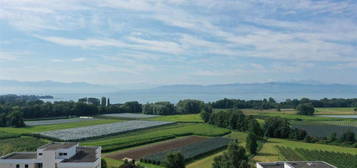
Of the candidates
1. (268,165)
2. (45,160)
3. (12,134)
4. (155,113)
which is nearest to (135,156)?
(45,160)

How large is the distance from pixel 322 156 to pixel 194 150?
12.8 meters

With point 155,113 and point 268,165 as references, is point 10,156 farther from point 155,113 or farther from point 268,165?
point 155,113

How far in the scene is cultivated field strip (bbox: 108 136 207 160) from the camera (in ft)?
94.2

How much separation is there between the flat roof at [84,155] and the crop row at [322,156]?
17896mm

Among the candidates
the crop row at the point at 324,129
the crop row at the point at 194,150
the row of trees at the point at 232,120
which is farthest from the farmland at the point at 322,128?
the crop row at the point at 194,150

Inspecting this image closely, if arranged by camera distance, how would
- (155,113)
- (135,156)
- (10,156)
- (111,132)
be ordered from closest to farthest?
(10,156) → (135,156) → (111,132) → (155,113)

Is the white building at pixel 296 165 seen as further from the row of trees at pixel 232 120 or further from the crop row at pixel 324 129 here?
the crop row at pixel 324 129

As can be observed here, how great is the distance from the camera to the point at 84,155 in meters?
18.9

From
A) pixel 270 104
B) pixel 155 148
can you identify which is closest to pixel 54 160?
pixel 155 148

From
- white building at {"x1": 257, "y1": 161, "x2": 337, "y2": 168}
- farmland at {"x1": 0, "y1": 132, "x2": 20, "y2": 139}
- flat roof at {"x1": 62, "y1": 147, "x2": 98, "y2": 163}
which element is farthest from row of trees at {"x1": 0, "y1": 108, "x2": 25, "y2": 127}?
white building at {"x1": 257, "y1": 161, "x2": 337, "y2": 168}

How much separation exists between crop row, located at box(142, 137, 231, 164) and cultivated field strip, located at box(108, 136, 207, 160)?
111 centimetres

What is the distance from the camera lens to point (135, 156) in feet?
93.9

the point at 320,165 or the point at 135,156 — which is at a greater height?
the point at 320,165

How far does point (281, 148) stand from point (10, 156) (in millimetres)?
26690
